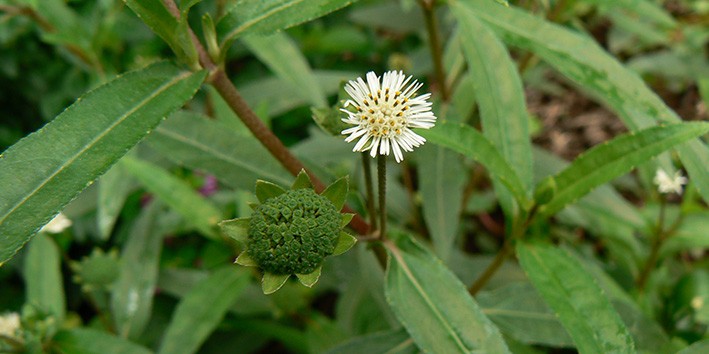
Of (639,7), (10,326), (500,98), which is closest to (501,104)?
(500,98)

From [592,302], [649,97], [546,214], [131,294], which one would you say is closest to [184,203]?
[131,294]

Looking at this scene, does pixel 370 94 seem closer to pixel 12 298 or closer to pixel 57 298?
pixel 57 298

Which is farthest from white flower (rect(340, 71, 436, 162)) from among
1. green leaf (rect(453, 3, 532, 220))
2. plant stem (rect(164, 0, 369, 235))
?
green leaf (rect(453, 3, 532, 220))

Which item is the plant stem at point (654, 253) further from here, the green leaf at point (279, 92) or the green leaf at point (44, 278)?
the green leaf at point (44, 278)

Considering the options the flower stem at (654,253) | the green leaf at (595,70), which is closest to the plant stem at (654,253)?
the flower stem at (654,253)

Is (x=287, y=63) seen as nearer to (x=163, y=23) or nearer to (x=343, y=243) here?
(x=163, y=23)

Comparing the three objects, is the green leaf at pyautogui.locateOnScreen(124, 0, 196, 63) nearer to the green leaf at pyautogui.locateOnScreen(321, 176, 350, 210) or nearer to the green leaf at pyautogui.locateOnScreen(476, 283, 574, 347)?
the green leaf at pyautogui.locateOnScreen(321, 176, 350, 210)

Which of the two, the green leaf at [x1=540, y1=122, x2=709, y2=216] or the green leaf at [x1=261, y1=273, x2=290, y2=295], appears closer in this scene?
the green leaf at [x1=261, y1=273, x2=290, y2=295]
